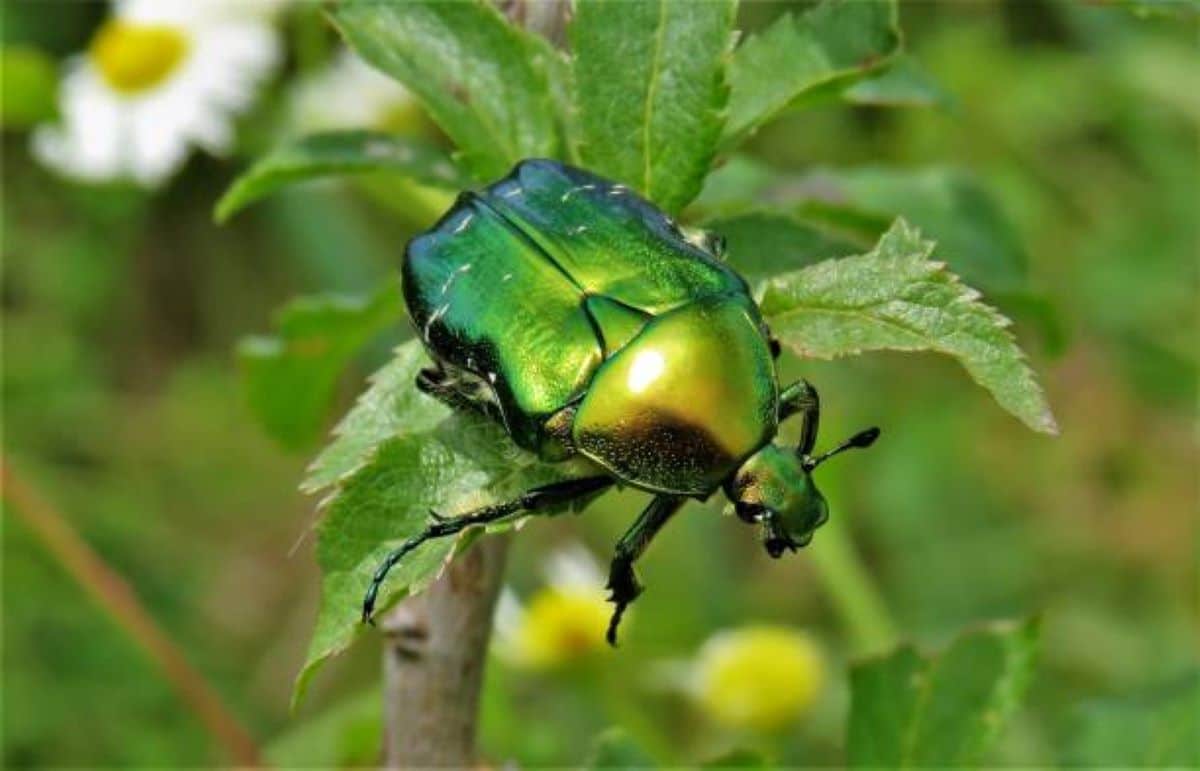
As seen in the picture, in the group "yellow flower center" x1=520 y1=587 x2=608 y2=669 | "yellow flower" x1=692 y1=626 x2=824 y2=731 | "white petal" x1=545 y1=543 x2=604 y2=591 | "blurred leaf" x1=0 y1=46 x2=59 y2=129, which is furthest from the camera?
"white petal" x1=545 y1=543 x2=604 y2=591

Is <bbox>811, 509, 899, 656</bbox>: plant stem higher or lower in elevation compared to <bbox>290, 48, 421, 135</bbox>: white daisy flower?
lower

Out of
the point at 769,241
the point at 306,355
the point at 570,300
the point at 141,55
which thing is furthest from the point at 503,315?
the point at 141,55


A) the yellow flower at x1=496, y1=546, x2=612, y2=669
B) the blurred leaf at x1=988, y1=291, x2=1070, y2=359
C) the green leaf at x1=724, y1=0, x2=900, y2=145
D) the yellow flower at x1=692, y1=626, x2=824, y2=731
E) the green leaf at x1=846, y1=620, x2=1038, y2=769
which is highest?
the green leaf at x1=724, y1=0, x2=900, y2=145

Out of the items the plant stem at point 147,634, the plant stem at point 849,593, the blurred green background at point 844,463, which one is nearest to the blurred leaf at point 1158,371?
the blurred green background at point 844,463

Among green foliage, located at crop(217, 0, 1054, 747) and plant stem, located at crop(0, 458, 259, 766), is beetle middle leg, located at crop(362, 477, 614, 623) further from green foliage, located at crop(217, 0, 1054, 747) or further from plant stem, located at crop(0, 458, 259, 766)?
plant stem, located at crop(0, 458, 259, 766)

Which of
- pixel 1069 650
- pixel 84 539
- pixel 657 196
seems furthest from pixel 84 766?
pixel 657 196

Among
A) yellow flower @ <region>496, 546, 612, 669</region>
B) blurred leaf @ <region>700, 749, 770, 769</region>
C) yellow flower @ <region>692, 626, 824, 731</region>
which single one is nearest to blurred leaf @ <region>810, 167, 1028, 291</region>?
blurred leaf @ <region>700, 749, 770, 769</region>
